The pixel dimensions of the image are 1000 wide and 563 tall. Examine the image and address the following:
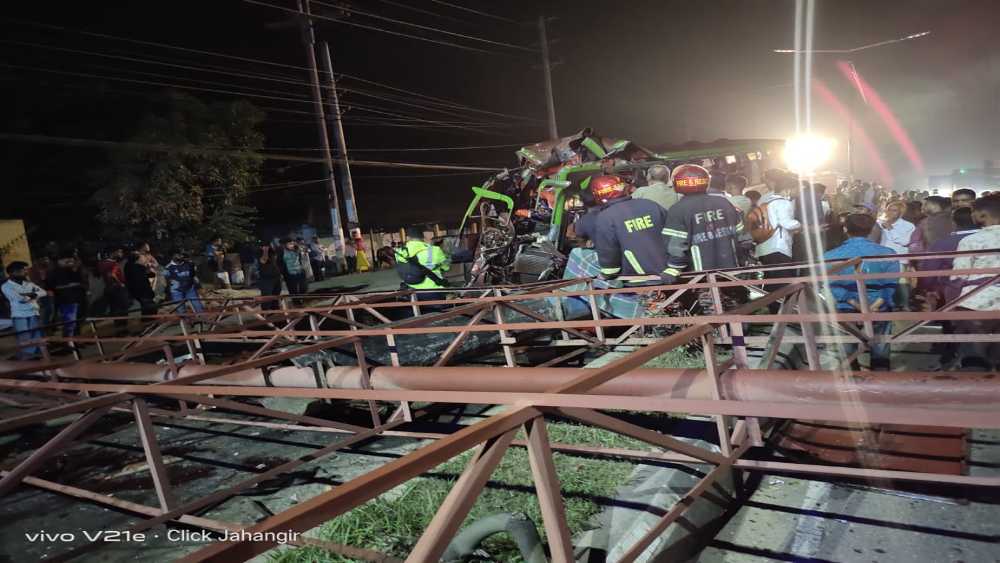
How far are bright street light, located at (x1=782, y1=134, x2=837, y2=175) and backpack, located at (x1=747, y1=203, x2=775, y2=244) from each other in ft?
36.8

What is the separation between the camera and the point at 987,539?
2.59 m

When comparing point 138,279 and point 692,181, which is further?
point 138,279

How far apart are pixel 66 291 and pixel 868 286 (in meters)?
13.1

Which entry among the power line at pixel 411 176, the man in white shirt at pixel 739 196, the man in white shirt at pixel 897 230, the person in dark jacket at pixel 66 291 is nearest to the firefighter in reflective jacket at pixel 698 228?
the man in white shirt at pixel 739 196

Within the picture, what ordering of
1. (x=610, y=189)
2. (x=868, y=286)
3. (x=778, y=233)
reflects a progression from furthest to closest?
1. (x=778, y=233)
2. (x=610, y=189)
3. (x=868, y=286)

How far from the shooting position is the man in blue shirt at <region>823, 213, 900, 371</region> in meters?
4.81

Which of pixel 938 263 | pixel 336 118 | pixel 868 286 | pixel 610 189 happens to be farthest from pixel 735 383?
pixel 336 118

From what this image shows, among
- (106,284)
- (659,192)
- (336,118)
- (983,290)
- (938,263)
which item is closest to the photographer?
(983,290)

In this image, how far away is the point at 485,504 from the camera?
322 cm

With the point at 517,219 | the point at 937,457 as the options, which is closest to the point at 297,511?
the point at 937,457

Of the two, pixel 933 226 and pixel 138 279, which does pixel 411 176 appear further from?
pixel 933 226

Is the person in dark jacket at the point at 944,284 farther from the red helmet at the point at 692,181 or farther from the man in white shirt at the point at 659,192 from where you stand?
the man in white shirt at the point at 659,192

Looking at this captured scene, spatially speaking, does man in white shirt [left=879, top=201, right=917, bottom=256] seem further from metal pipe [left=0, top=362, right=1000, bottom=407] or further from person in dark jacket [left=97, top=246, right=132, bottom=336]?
person in dark jacket [left=97, top=246, right=132, bottom=336]

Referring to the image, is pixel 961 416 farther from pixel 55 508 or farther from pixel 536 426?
pixel 55 508
